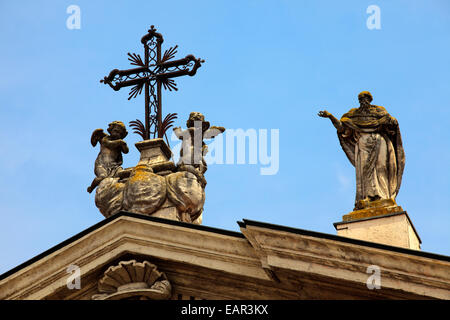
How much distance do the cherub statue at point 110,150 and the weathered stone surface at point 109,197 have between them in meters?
0.26

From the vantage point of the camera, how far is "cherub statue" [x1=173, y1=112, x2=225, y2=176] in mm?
17906

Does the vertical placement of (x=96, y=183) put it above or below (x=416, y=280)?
above

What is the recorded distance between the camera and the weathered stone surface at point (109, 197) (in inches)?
693

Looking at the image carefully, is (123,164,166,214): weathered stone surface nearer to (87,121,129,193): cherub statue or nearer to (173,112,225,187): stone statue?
(173,112,225,187): stone statue

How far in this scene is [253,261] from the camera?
15.3 meters

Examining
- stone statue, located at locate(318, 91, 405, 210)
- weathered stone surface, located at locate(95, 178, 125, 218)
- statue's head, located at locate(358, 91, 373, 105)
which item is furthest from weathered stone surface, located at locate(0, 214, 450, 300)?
statue's head, located at locate(358, 91, 373, 105)

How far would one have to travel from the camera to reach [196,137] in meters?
18.2

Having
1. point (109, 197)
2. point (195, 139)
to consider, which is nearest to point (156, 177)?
point (109, 197)

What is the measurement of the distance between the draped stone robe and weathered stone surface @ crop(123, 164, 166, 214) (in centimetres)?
281

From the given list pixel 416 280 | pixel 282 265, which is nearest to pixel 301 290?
pixel 282 265

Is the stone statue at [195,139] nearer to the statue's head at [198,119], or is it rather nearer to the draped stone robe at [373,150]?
the statue's head at [198,119]

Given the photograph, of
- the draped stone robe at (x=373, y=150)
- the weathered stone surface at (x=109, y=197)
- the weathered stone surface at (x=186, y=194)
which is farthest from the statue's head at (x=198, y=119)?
the draped stone robe at (x=373, y=150)
